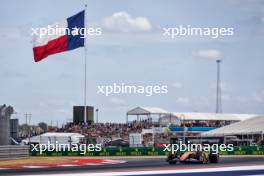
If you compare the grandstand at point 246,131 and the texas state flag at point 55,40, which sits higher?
the texas state flag at point 55,40

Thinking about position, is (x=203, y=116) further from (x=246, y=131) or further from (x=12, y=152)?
(x=12, y=152)

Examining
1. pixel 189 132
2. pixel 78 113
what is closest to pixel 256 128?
pixel 189 132

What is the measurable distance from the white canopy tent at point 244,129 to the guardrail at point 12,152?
59.4 feet

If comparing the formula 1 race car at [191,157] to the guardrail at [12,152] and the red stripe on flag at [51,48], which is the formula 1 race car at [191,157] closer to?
the guardrail at [12,152]

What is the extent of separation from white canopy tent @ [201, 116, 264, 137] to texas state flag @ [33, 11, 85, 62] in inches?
636

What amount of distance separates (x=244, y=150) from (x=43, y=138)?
1313 centimetres

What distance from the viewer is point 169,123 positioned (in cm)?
4978

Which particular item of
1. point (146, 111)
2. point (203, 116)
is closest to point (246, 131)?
point (146, 111)

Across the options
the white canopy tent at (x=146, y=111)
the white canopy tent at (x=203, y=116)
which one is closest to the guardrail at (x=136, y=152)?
the white canopy tent at (x=146, y=111)

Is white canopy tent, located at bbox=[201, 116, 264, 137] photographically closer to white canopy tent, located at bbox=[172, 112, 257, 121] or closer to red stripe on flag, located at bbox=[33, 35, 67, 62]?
white canopy tent, located at bbox=[172, 112, 257, 121]

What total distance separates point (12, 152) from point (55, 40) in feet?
17.7

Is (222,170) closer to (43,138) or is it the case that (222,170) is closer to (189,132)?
(43,138)

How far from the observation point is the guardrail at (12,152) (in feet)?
81.5

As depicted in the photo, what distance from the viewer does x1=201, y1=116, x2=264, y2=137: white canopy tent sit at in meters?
39.9
